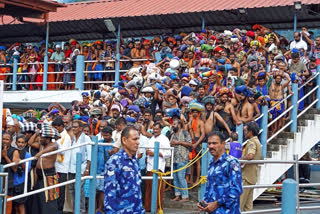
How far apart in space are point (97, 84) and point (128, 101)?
20.4ft

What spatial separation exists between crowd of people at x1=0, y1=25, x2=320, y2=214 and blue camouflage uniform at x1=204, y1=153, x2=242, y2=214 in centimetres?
2

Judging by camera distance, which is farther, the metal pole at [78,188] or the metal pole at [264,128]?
the metal pole at [264,128]

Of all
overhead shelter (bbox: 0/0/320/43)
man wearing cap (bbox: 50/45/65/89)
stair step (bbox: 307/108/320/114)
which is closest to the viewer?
stair step (bbox: 307/108/320/114)

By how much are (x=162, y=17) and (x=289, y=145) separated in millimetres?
8463

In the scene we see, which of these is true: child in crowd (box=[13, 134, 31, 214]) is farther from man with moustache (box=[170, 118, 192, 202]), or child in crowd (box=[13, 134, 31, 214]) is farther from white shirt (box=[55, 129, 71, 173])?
man with moustache (box=[170, 118, 192, 202])

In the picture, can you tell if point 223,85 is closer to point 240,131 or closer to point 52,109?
point 240,131

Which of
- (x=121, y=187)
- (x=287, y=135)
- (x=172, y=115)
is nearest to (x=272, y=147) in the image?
(x=287, y=135)

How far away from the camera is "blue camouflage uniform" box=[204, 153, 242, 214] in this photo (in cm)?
655

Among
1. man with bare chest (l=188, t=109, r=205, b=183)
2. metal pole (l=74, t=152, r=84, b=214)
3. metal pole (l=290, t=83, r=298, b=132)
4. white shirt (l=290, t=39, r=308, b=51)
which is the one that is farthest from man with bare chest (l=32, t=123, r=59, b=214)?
white shirt (l=290, t=39, r=308, b=51)

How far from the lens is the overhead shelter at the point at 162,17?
1803 centimetres

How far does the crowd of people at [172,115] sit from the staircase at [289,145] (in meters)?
0.33

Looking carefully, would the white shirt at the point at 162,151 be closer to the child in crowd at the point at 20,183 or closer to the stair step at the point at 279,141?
the child in crowd at the point at 20,183

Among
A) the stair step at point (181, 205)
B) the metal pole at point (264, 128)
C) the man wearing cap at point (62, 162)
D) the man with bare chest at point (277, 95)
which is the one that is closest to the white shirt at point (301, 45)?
the man with bare chest at point (277, 95)

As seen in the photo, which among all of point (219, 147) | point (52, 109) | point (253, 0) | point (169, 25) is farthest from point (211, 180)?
point (169, 25)
